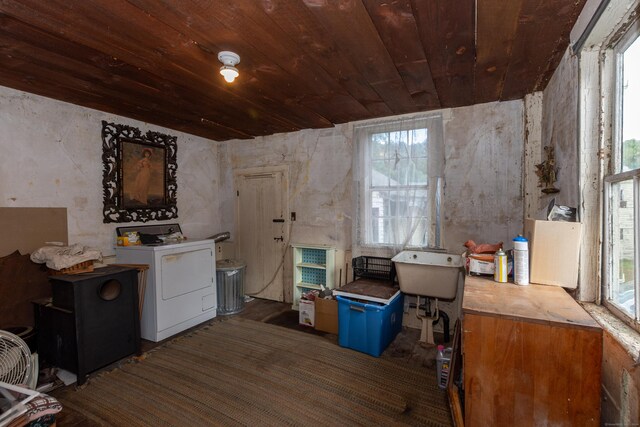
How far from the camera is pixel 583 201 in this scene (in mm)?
1458

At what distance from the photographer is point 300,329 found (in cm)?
310

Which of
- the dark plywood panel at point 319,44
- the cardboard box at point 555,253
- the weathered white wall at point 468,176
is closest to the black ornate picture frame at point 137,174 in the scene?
the weathered white wall at point 468,176

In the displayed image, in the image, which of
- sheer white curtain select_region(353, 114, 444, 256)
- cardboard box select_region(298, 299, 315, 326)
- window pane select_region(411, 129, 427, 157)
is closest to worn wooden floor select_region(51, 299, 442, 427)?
cardboard box select_region(298, 299, 315, 326)

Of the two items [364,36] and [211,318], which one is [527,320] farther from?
[211,318]

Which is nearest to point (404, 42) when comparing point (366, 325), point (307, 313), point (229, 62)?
point (229, 62)

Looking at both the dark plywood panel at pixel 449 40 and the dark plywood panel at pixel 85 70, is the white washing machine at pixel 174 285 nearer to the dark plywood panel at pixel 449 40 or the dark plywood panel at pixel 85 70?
the dark plywood panel at pixel 85 70

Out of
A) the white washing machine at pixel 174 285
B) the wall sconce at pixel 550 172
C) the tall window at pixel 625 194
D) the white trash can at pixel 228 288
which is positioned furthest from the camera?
the white trash can at pixel 228 288

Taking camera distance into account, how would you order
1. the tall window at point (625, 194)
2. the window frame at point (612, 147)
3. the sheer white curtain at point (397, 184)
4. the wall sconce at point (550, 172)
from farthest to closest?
the sheer white curtain at point (397, 184) < the wall sconce at point (550, 172) < the window frame at point (612, 147) < the tall window at point (625, 194)

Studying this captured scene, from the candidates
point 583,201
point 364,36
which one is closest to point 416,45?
point 364,36

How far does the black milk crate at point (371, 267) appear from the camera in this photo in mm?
3086

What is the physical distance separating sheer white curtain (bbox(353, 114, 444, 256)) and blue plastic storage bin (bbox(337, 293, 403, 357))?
68 centimetres

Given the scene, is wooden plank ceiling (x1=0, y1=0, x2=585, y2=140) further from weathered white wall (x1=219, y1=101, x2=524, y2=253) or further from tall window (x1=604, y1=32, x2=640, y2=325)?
tall window (x1=604, y1=32, x2=640, y2=325)

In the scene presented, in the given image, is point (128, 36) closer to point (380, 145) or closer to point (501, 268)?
point (380, 145)

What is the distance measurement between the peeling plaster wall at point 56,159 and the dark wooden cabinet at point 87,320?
0.75 metres
